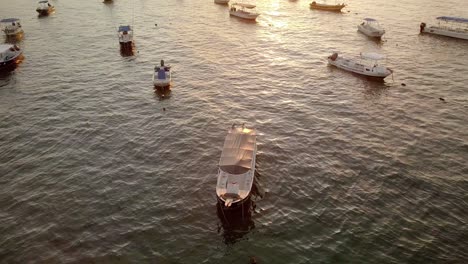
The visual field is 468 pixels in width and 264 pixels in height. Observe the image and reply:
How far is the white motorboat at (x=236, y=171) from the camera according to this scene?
37.1 m

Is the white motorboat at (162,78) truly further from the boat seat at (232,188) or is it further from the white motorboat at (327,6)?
the white motorboat at (327,6)

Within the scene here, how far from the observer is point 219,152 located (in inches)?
1928

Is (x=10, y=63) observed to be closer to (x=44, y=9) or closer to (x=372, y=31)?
(x=44, y=9)

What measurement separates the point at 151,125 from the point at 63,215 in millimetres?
20248

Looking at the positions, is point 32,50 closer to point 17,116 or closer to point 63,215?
point 17,116

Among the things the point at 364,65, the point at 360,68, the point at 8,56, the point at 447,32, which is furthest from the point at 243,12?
the point at 8,56

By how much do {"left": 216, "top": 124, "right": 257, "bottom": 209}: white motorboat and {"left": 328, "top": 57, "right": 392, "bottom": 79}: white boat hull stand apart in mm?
36201

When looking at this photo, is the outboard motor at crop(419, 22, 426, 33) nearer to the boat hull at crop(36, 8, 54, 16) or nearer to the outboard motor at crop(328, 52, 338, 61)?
the outboard motor at crop(328, 52, 338, 61)

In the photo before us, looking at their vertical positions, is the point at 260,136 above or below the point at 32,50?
below

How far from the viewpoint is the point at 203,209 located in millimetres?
39125

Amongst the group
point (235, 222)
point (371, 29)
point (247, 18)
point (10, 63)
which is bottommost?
point (235, 222)

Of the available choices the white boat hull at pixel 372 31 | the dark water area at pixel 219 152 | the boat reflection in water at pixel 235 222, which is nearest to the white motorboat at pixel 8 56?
the dark water area at pixel 219 152

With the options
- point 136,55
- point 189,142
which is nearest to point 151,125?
point 189,142

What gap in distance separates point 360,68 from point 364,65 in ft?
3.18
